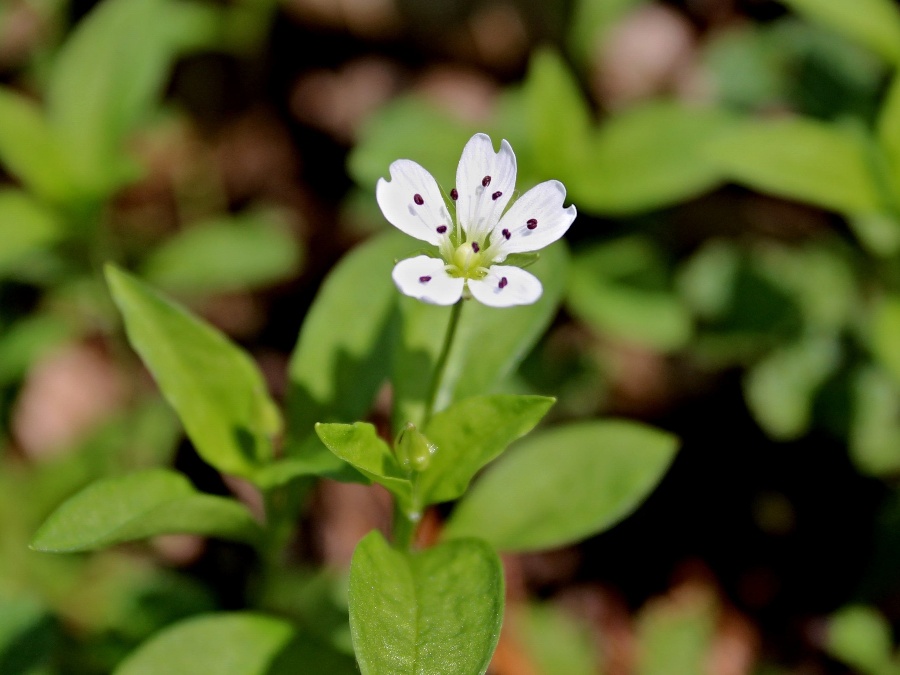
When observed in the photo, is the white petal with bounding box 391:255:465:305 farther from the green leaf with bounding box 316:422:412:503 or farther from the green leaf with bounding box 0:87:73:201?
the green leaf with bounding box 0:87:73:201

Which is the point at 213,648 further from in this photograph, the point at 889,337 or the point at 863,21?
the point at 863,21

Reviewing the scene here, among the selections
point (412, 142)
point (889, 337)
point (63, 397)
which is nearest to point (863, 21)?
point (889, 337)

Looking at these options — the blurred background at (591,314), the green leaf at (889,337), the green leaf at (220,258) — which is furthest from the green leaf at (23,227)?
the green leaf at (889,337)

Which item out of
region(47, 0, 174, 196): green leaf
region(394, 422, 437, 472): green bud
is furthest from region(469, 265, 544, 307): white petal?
region(47, 0, 174, 196): green leaf

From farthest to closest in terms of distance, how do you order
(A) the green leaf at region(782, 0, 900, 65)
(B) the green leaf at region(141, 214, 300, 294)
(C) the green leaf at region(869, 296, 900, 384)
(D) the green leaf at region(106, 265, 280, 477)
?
1. (B) the green leaf at region(141, 214, 300, 294)
2. (A) the green leaf at region(782, 0, 900, 65)
3. (C) the green leaf at region(869, 296, 900, 384)
4. (D) the green leaf at region(106, 265, 280, 477)

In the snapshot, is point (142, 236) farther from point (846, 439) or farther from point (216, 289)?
point (846, 439)
